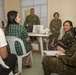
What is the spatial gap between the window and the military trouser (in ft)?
10.8

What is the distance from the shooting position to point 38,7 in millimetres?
5285

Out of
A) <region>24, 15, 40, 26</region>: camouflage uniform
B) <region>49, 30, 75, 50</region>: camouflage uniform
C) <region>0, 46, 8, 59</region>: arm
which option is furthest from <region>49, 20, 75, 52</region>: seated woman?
<region>24, 15, 40, 26</region>: camouflage uniform

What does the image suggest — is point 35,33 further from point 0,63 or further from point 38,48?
point 0,63

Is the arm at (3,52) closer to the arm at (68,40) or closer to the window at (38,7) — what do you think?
the arm at (68,40)

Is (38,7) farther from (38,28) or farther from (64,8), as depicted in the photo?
(38,28)

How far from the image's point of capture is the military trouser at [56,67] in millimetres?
1839

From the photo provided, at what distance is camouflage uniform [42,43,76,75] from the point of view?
1.78m

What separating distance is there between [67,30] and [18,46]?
3.25 ft

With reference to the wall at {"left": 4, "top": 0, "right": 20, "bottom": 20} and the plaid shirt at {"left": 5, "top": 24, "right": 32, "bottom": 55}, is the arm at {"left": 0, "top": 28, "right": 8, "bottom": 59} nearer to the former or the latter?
the plaid shirt at {"left": 5, "top": 24, "right": 32, "bottom": 55}

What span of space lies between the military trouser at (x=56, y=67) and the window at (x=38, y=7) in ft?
10.8

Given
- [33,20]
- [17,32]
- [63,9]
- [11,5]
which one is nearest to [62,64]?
[17,32]


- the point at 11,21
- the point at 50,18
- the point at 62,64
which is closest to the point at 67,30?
the point at 62,64

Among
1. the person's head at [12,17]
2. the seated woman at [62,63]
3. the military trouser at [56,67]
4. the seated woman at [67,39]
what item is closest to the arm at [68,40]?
the seated woman at [67,39]

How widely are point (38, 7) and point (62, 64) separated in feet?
12.4
